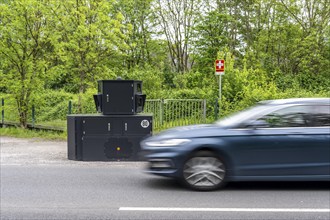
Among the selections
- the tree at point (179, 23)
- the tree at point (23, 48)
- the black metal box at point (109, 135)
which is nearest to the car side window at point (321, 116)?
the black metal box at point (109, 135)

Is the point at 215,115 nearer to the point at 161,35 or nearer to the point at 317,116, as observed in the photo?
the point at 317,116

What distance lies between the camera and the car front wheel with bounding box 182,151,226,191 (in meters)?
6.43

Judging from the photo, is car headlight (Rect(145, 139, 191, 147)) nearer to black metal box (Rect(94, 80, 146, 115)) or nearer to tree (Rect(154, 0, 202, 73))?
black metal box (Rect(94, 80, 146, 115))

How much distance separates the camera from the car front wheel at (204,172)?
21.1ft

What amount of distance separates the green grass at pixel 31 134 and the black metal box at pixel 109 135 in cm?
430

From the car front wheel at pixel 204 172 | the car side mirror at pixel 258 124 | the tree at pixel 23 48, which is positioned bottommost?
the car front wheel at pixel 204 172

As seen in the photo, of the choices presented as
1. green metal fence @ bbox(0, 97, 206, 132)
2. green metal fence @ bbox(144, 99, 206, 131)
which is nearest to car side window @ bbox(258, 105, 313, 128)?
green metal fence @ bbox(0, 97, 206, 132)

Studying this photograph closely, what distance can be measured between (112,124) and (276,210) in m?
4.90

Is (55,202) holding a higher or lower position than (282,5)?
lower

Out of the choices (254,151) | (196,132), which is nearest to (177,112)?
(196,132)

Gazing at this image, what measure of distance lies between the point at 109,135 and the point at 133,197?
11.0 ft

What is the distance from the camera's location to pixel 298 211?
207 inches

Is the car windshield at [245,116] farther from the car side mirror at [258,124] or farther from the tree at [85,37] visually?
the tree at [85,37]

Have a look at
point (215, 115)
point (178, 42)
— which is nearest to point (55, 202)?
point (215, 115)
